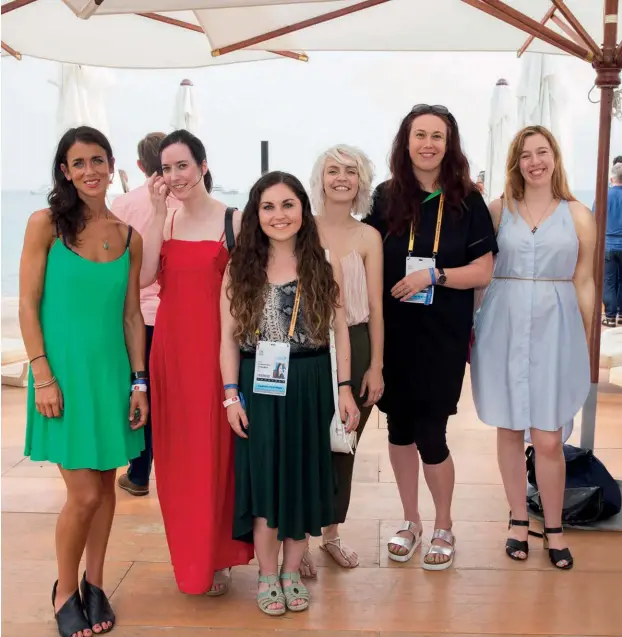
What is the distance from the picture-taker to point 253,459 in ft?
8.39

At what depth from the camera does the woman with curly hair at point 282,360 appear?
2.49 meters

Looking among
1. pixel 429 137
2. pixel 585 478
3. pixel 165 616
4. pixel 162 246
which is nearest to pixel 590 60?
pixel 429 137

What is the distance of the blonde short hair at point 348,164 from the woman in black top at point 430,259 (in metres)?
0.11

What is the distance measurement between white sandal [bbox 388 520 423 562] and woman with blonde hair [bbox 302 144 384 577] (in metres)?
0.40

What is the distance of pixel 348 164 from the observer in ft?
8.86

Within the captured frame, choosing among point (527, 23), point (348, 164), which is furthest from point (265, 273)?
point (527, 23)

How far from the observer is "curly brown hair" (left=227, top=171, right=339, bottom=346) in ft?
8.14

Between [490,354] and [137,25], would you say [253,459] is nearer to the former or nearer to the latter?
[490,354]

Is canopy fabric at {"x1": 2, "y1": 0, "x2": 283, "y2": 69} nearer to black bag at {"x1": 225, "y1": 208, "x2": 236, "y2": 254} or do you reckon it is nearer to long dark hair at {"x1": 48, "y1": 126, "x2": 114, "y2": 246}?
black bag at {"x1": 225, "y1": 208, "x2": 236, "y2": 254}

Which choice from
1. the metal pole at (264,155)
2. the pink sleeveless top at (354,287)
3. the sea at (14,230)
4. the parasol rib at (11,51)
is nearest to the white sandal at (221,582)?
the pink sleeveless top at (354,287)

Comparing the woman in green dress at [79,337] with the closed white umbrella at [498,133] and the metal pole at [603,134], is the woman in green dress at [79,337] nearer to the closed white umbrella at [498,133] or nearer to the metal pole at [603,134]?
the metal pole at [603,134]

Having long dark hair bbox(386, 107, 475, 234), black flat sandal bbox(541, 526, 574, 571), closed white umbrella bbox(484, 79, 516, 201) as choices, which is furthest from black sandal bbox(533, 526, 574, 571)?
closed white umbrella bbox(484, 79, 516, 201)

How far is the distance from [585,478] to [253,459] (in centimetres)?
170

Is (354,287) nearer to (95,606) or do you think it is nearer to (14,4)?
(95,606)
